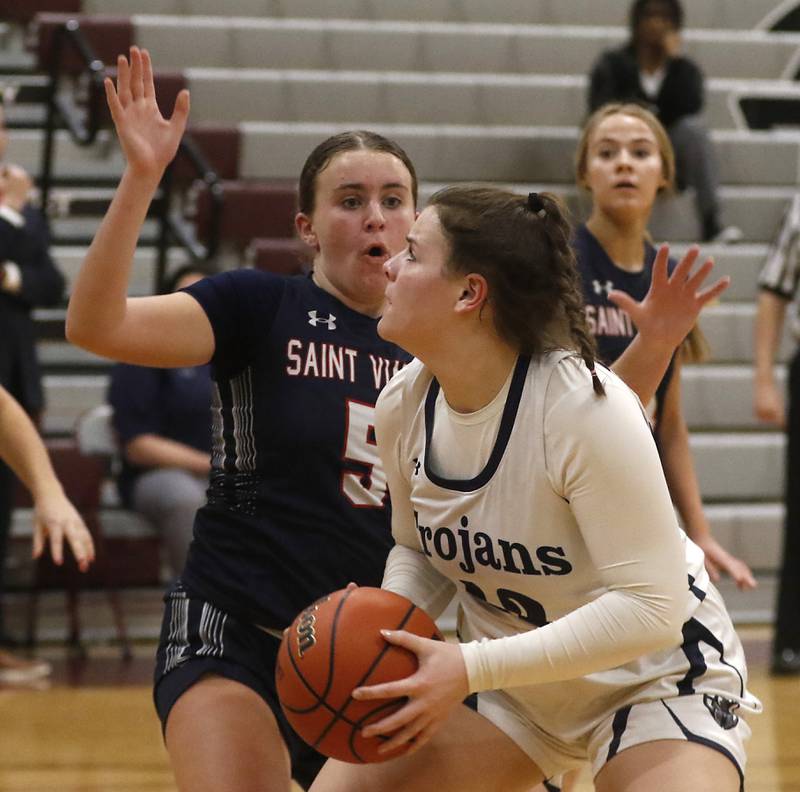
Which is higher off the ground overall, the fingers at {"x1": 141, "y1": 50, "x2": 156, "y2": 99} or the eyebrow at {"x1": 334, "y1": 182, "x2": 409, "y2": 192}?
the fingers at {"x1": 141, "y1": 50, "x2": 156, "y2": 99}

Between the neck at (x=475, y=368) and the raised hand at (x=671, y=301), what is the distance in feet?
0.71

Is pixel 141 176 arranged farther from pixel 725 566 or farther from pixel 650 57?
pixel 650 57

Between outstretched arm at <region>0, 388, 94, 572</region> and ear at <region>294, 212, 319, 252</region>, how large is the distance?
2.28 ft

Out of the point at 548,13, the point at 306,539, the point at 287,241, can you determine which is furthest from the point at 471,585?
the point at 548,13

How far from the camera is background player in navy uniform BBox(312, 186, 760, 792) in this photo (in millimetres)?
2232

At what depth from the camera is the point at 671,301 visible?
2.55 metres

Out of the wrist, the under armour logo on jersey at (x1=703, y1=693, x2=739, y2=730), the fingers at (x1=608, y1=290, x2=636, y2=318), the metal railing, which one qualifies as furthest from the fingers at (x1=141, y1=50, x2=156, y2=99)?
the metal railing

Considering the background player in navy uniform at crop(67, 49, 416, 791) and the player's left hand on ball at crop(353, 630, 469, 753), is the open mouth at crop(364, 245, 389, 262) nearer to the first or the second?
the background player in navy uniform at crop(67, 49, 416, 791)

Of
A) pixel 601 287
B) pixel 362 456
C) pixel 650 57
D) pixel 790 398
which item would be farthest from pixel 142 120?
pixel 650 57

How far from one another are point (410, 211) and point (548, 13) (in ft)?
22.5

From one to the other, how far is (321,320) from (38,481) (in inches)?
Result: 27.4

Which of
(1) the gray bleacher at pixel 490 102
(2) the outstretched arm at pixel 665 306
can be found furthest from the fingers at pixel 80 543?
(1) the gray bleacher at pixel 490 102

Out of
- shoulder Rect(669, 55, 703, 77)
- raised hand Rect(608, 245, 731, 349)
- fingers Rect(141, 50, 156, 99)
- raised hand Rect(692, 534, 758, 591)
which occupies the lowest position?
raised hand Rect(692, 534, 758, 591)

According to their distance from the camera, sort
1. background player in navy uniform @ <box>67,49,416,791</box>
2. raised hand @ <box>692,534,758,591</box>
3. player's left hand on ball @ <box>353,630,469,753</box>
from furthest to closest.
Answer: raised hand @ <box>692,534,758,591</box> < background player in navy uniform @ <box>67,49,416,791</box> < player's left hand on ball @ <box>353,630,469,753</box>
